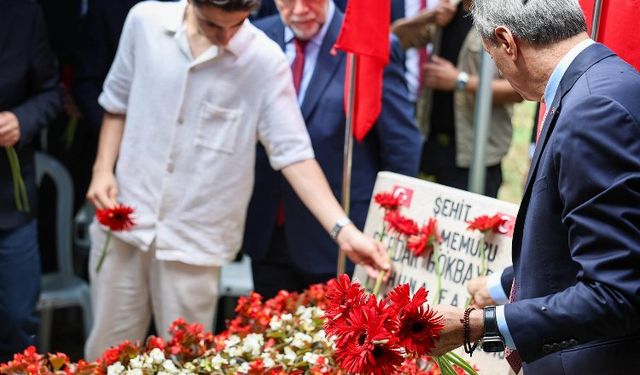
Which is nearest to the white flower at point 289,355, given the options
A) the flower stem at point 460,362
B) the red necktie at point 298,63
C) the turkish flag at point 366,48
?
the flower stem at point 460,362

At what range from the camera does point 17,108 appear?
3.88 meters

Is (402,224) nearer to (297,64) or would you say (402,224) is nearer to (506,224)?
(506,224)

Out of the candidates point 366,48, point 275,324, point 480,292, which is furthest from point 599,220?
point 366,48

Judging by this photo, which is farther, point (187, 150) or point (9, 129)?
point (9, 129)

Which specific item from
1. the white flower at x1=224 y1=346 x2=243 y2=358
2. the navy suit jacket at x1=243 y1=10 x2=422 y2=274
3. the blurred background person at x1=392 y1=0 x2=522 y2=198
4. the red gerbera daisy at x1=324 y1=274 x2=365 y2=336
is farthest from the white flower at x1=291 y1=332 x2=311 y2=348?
the blurred background person at x1=392 y1=0 x2=522 y2=198

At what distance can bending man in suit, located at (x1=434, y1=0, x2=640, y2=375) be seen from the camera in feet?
6.00

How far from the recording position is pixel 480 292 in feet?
8.78

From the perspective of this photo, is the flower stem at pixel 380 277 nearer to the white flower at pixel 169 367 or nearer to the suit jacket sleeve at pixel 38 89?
the white flower at pixel 169 367

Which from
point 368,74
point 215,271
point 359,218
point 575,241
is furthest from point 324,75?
point 575,241

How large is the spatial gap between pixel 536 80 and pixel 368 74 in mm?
1543

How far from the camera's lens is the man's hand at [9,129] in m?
3.76

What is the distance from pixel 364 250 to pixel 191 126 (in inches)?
28.1

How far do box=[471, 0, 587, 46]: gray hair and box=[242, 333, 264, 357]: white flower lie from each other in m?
1.25

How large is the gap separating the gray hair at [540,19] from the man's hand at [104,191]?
5.87 ft
